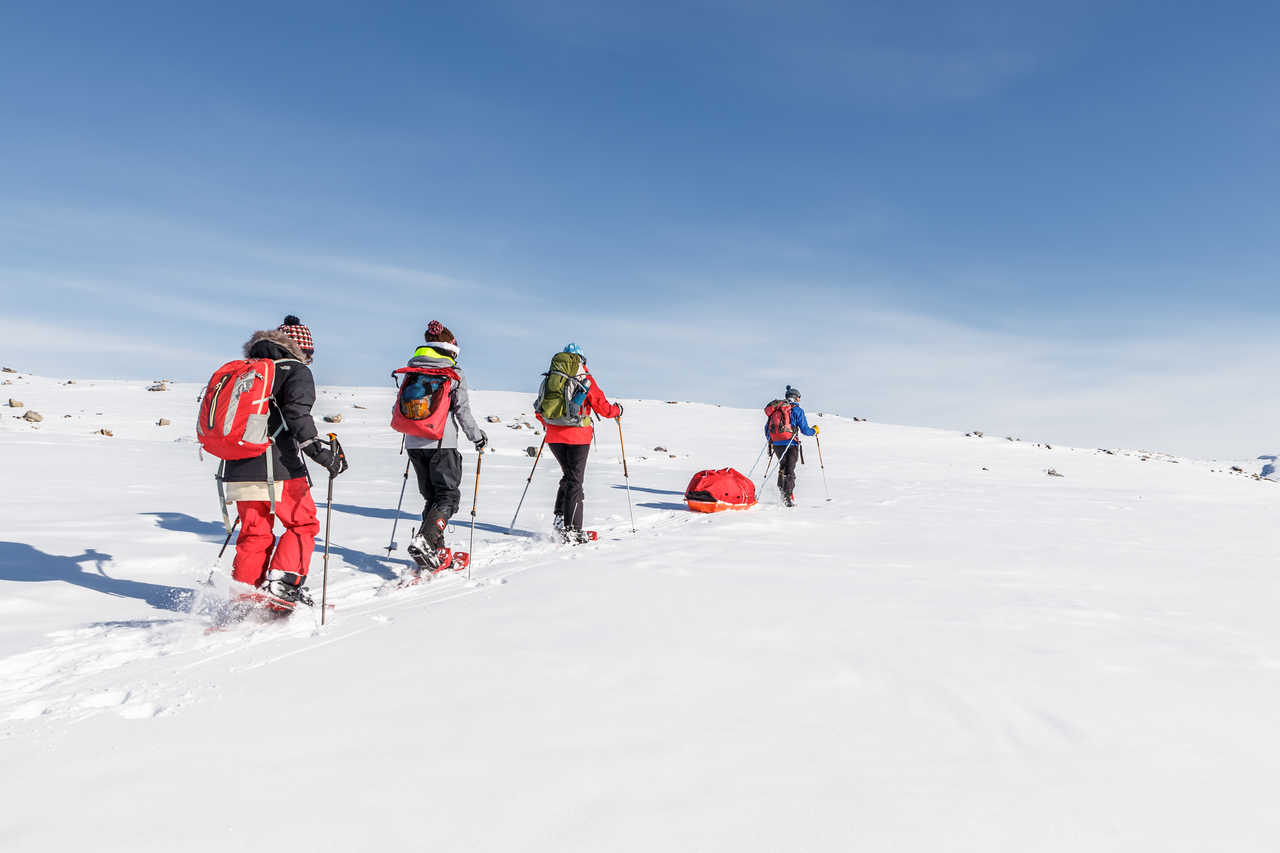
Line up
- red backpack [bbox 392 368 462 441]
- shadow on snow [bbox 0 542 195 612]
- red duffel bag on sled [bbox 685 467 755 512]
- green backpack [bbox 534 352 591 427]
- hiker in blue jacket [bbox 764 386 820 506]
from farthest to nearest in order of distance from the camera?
hiker in blue jacket [bbox 764 386 820 506]
red duffel bag on sled [bbox 685 467 755 512]
green backpack [bbox 534 352 591 427]
red backpack [bbox 392 368 462 441]
shadow on snow [bbox 0 542 195 612]

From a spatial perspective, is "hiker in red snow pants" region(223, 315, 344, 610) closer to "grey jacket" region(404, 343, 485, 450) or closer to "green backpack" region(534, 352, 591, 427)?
"grey jacket" region(404, 343, 485, 450)

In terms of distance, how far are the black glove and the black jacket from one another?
0.06ft

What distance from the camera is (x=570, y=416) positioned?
7.69 m

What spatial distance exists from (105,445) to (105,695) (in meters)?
14.4

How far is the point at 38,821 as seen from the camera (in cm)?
220

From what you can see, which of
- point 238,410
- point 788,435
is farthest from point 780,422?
point 238,410

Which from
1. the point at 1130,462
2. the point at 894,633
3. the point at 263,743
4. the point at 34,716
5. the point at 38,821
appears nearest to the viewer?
the point at 38,821

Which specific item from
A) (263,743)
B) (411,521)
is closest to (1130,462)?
(411,521)

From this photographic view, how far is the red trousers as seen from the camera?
486cm

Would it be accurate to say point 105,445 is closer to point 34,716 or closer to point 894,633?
point 34,716

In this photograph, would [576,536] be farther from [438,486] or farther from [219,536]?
[219,536]

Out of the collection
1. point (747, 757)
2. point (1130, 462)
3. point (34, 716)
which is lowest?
point (34, 716)

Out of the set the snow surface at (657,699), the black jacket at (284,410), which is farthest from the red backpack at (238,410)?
the snow surface at (657,699)

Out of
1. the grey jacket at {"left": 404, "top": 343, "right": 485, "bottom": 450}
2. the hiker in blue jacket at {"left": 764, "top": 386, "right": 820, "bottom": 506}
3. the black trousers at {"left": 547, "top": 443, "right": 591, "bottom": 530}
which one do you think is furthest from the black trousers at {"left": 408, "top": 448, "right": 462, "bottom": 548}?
the hiker in blue jacket at {"left": 764, "top": 386, "right": 820, "bottom": 506}
